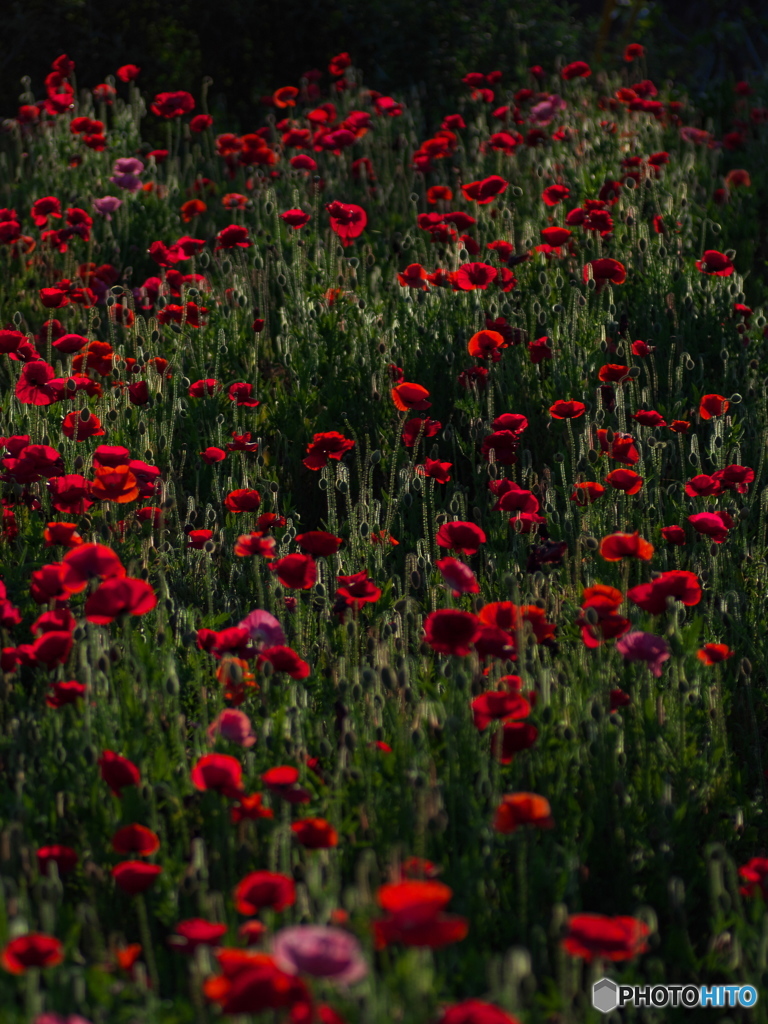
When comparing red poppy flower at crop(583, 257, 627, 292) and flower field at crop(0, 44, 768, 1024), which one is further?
red poppy flower at crop(583, 257, 627, 292)

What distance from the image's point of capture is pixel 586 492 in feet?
9.31

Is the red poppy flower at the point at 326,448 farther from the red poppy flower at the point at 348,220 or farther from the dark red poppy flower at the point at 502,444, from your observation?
the red poppy flower at the point at 348,220

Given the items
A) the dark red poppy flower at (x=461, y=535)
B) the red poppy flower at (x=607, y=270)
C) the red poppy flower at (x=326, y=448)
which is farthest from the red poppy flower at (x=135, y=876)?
the red poppy flower at (x=607, y=270)

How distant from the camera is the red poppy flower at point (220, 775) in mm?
1661

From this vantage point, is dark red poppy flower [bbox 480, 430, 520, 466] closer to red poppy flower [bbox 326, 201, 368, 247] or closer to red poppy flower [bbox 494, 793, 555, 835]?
red poppy flower [bbox 326, 201, 368, 247]

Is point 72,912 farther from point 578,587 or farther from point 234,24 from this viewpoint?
point 234,24

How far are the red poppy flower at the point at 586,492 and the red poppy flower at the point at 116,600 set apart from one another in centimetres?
125

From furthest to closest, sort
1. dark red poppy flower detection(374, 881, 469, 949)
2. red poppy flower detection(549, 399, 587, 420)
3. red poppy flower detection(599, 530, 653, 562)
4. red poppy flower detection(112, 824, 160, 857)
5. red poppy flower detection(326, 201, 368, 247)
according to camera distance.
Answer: red poppy flower detection(326, 201, 368, 247) → red poppy flower detection(549, 399, 587, 420) → red poppy flower detection(599, 530, 653, 562) → red poppy flower detection(112, 824, 160, 857) → dark red poppy flower detection(374, 881, 469, 949)

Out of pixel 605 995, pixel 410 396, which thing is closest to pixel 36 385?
pixel 410 396

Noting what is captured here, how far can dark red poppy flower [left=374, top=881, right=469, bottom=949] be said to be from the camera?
46.5 inches

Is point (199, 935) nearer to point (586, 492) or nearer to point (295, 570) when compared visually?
point (295, 570)

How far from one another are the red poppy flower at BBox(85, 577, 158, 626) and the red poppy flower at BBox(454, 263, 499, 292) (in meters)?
2.14

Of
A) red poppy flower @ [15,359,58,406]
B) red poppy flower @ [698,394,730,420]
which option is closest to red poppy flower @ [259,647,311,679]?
red poppy flower @ [15,359,58,406]

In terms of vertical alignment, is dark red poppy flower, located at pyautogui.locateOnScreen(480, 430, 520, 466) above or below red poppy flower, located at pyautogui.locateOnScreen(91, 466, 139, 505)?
below
